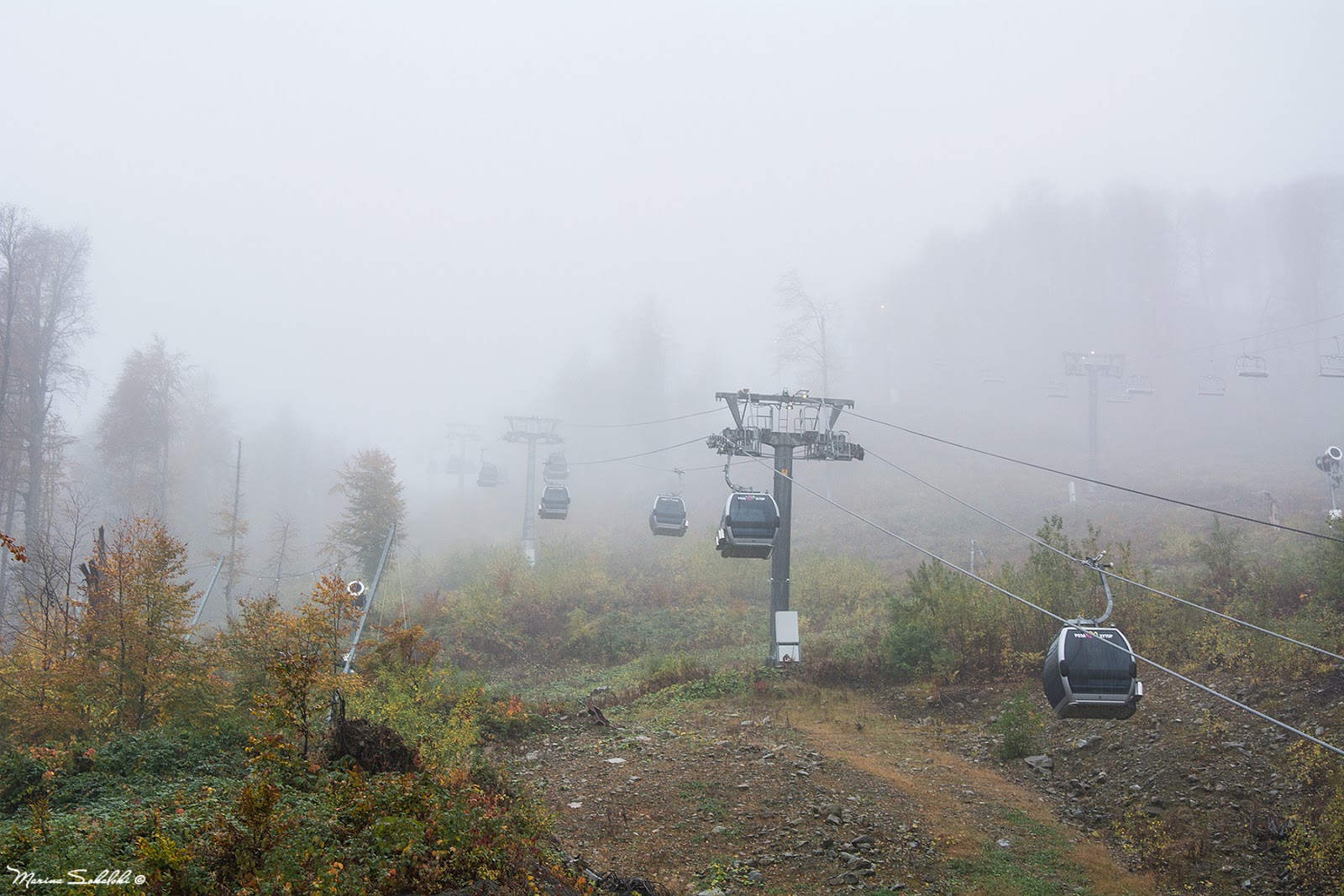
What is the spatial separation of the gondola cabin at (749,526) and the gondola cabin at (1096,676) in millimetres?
7998

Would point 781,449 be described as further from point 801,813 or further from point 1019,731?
point 801,813

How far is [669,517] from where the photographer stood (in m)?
26.1

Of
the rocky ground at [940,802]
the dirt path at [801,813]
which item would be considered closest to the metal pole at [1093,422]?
the rocky ground at [940,802]

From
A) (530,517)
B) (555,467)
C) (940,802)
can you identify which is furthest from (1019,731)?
(555,467)

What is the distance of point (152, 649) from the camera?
36.2 feet

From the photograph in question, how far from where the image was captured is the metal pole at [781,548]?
1930 cm

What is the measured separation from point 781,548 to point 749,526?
2.24m

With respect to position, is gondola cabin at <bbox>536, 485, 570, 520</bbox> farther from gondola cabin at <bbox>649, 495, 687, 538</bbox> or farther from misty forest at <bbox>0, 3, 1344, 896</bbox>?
gondola cabin at <bbox>649, 495, 687, 538</bbox>

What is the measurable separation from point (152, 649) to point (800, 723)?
1065 cm

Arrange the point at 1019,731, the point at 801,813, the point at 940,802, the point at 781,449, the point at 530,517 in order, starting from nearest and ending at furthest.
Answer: the point at 801,813 → the point at 940,802 → the point at 1019,731 → the point at 781,449 → the point at 530,517

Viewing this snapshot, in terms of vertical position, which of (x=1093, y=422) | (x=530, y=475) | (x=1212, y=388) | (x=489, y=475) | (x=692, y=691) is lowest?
(x=692, y=691)

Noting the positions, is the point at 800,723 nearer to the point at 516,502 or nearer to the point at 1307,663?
the point at 1307,663

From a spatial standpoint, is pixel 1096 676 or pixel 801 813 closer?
pixel 1096 676

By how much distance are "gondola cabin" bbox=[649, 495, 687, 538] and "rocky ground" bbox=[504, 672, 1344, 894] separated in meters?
11.5
